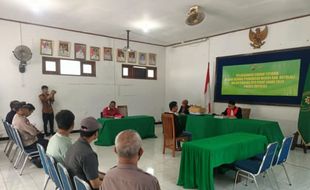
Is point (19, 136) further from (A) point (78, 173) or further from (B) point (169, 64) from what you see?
(B) point (169, 64)

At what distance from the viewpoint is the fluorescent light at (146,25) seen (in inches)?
224

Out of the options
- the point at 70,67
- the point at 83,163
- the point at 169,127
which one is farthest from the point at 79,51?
the point at 83,163

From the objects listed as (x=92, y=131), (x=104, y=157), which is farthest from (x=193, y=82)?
(x=92, y=131)

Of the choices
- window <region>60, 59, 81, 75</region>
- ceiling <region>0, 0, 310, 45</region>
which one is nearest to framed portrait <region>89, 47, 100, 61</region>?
window <region>60, 59, 81, 75</region>

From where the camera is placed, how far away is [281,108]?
5.64 meters

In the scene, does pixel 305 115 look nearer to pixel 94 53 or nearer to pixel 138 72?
pixel 138 72

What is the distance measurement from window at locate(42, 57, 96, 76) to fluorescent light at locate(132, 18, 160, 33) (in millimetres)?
1974

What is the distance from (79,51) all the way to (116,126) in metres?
2.85

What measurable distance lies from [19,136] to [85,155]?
222 cm

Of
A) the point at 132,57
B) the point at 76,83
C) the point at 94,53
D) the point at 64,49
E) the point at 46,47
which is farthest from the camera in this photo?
the point at 132,57

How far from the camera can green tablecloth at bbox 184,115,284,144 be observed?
4258 mm

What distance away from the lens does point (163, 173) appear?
3.61 m

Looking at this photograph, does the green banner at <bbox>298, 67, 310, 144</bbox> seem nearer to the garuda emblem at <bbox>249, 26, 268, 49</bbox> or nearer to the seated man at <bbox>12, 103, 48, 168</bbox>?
the garuda emblem at <bbox>249, 26, 268, 49</bbox>

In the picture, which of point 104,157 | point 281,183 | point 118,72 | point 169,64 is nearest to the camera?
point 281,183
